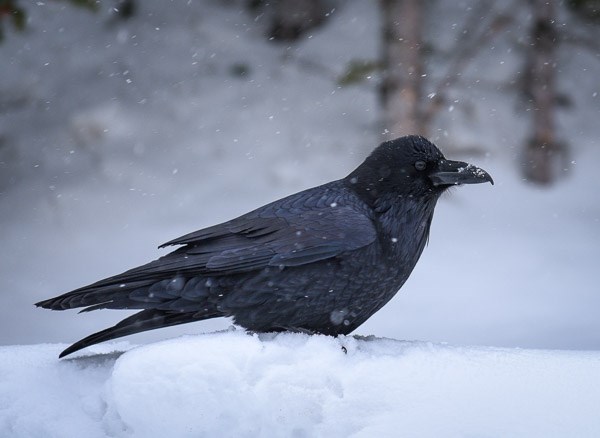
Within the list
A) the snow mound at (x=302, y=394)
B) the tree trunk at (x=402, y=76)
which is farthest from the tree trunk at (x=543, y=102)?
the snow mound at (x=302, y=394)

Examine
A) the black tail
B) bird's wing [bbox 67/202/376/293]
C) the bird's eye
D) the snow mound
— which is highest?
the bird's eye

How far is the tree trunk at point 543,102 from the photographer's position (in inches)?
328

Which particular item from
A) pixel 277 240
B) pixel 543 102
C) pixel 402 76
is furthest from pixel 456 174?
pixel 543 102

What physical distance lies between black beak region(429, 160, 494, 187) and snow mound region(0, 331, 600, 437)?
870 millimetres

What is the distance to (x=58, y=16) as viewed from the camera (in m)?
10.4

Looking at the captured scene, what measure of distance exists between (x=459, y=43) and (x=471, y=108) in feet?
2.35

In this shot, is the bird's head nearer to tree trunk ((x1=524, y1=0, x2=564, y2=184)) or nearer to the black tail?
the black tail

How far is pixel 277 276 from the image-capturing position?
11.4ft

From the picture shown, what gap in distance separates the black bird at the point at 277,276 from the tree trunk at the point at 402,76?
3447 mm

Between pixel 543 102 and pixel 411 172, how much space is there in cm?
499

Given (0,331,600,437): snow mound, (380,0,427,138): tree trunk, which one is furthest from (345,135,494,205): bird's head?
(380,0,427,138): tree trunk

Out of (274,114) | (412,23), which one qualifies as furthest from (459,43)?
(274,114)

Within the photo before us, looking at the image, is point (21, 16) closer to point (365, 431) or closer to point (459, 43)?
point (459, 43)

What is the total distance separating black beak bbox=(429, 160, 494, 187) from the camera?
3.68 meters
